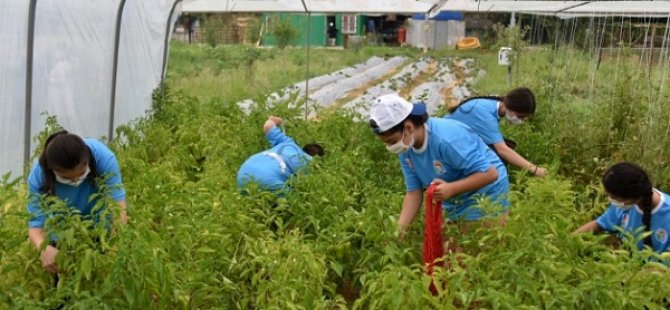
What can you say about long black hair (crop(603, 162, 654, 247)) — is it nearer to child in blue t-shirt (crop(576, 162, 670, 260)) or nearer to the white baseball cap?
child in blue t-shirt (crop(576, 162, 670, 260))

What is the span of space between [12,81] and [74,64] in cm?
125

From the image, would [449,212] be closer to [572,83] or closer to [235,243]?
[235,243]

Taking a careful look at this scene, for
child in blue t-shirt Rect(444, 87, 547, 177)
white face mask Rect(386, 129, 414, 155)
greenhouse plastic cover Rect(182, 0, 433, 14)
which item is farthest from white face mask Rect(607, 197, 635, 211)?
greenhouse plastic cover Rect(182, 0, 433, 14)

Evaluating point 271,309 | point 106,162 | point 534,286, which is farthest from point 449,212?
point 106,162

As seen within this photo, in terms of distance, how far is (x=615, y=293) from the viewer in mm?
2689

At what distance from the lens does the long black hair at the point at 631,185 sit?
129 inches

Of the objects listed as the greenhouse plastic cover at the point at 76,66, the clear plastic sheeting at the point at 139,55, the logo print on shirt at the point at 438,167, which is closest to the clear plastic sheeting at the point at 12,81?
the greenhouse plastic cover at the point at 76,66

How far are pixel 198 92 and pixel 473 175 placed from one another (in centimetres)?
994

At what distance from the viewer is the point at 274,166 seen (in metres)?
4.62

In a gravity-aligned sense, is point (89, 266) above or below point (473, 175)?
below

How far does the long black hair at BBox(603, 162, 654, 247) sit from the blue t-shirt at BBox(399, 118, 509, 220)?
1.58 feet

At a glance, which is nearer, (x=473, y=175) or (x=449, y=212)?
(x=473, y=175)

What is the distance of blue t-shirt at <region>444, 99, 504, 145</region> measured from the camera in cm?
488

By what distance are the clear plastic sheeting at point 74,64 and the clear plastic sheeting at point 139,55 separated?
0.36 m
